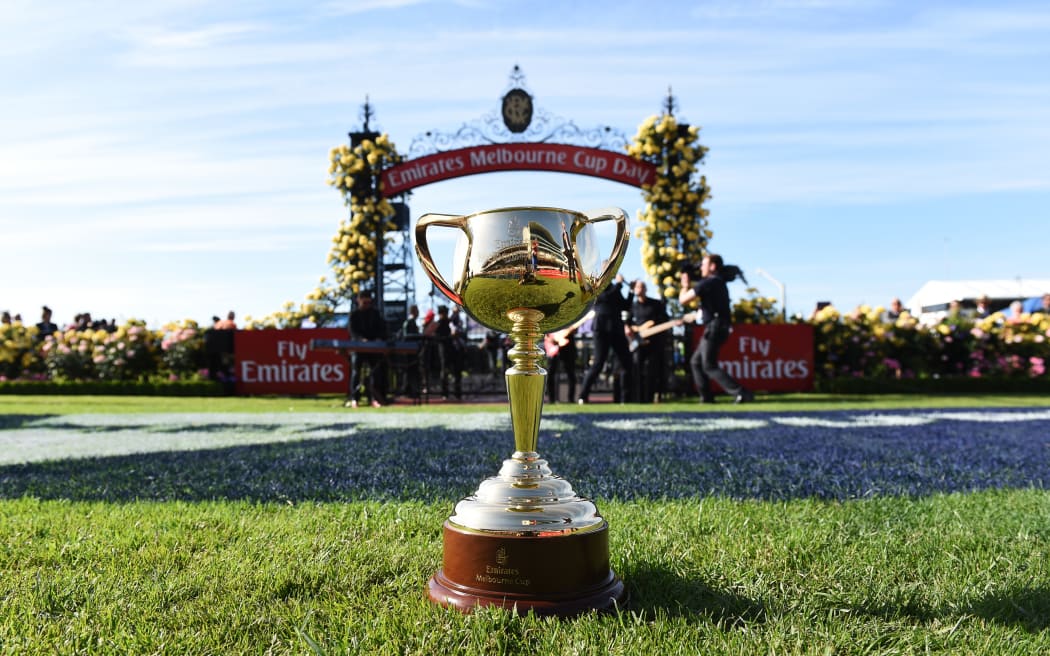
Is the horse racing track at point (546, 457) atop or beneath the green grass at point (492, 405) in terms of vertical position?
atop

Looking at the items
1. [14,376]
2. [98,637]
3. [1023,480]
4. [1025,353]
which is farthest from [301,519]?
[14,376]

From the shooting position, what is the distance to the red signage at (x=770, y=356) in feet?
49.6

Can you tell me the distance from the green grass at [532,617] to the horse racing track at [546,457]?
512 mm

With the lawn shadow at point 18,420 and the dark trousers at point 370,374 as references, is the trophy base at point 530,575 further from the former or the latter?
the dark trousers at point 370,374

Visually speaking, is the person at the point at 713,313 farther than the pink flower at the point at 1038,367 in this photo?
No

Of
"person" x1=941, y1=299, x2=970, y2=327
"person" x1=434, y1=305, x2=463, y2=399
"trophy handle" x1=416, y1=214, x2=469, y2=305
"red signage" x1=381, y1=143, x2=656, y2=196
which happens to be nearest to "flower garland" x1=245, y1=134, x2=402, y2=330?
"red signage" x1=381, y1=143, x2=656, y2=196

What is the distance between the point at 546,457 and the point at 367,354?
299 inches

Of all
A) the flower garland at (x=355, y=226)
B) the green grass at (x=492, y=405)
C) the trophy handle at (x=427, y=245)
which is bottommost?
the green grass at (x=492, y=405)

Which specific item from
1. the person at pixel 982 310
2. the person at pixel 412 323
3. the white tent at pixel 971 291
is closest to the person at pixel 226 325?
the person at pixel 412 323

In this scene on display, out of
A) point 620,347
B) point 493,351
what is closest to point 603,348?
point 620,347

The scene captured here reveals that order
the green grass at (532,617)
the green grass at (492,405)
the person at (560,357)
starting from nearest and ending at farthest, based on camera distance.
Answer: the green grass at (532,617) < the green grass at (492,405) < the person at (560,357)

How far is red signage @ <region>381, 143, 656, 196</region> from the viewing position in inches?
685

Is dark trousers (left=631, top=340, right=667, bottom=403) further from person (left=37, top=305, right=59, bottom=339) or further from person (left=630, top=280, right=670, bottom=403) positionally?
person (left=37, top=305, right=59, bottom=339)

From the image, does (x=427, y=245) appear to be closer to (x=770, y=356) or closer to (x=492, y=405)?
(x=492, y=405)
